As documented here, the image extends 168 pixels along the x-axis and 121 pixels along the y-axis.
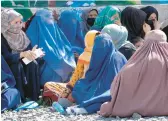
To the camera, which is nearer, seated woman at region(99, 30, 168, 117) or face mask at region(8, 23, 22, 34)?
seated woman at region(99, 30, 168, 117)

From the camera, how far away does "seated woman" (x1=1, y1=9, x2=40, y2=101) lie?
6320mm

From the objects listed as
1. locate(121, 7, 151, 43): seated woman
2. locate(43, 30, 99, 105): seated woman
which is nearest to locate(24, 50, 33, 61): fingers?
locate(43, 30, 99, 105): seated woman

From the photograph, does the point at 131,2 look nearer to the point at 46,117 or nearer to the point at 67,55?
the point at 67,55

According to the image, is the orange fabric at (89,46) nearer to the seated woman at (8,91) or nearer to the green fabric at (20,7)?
the seated woman at (8,91)

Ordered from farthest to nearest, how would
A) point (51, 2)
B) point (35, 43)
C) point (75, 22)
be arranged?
point (51, 2), point (75, 22), point (35, 43)

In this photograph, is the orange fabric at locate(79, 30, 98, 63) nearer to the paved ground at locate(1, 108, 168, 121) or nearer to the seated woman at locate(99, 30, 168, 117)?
the paved ground at locate(1, 108, 168, 121)

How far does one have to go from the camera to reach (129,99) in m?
5.24

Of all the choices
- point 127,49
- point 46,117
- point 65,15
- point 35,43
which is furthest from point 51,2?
point 46,117

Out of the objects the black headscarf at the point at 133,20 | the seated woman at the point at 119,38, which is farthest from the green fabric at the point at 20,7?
the seated woman at the point at 119,38

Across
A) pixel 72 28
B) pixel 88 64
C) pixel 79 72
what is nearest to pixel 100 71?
pixel 88 64

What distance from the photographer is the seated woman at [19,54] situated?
632cm

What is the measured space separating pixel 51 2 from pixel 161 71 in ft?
15.5

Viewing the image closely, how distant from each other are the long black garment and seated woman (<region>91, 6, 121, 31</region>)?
6.11 feet

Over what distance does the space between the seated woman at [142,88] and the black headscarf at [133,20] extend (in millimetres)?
2973
